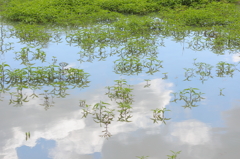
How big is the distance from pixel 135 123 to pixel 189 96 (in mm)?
1478

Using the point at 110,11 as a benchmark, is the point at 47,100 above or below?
below

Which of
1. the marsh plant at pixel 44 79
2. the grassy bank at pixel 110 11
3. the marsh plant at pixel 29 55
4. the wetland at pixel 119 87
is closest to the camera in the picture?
the wetland at pixel 119 87

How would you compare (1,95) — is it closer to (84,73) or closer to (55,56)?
(84,73)

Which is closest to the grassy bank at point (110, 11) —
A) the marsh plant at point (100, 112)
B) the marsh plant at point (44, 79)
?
the marsh plant at point (44, 79)

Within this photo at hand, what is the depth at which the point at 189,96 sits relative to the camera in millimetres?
6504

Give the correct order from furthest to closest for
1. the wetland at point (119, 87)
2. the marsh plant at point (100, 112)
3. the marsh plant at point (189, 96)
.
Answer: the marsh plant at point (189, 96), the marsh plant at point (100, 112), the wetland at point (119, 87)

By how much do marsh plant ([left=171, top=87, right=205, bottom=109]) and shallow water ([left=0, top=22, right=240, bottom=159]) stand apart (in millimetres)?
87

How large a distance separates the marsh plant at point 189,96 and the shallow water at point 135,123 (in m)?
0.09

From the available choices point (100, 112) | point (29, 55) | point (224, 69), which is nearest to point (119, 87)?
point (100, 112)

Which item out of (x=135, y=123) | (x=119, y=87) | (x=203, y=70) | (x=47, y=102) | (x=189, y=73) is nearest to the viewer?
(x=135, y=123)

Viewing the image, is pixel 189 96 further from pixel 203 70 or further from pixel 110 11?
pixel 110 11

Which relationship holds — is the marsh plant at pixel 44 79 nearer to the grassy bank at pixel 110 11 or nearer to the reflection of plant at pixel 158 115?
the reflection of plant at pixel 158 115

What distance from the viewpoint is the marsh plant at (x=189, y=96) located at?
6246mm

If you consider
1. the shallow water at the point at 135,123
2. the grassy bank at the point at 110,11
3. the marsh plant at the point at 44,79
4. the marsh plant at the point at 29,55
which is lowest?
the shallow water at the point at 135,123
